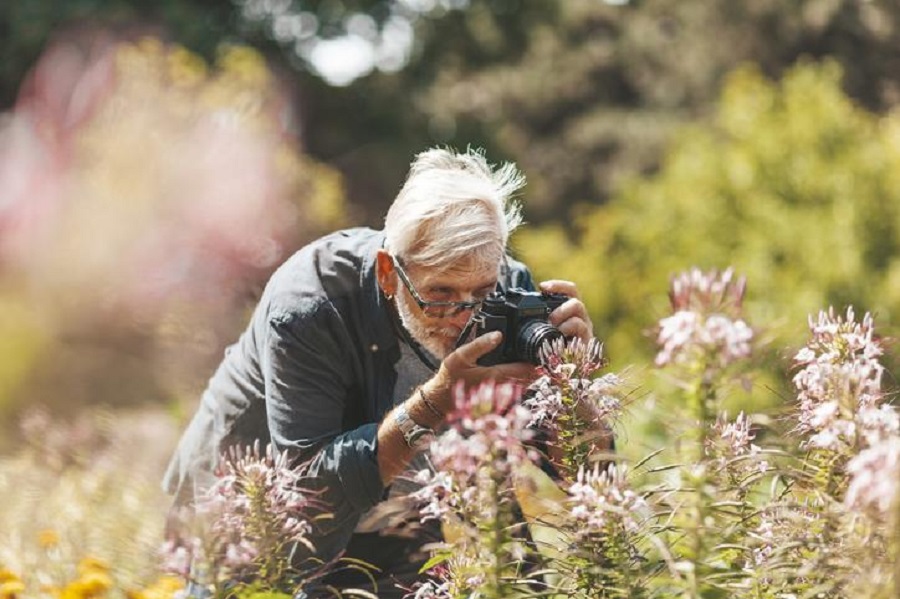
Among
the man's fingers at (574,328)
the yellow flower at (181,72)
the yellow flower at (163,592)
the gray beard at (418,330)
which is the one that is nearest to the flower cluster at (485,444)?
the man's fingers at (574,328)

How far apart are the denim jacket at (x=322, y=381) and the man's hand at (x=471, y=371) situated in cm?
18

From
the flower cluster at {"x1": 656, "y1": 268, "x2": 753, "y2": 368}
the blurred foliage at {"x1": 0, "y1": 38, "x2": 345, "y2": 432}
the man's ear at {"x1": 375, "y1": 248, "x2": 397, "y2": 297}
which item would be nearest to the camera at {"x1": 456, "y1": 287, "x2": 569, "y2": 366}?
the man's ear at {"x1": 375, "y1": 248, "x2": 397, "y2": 297}

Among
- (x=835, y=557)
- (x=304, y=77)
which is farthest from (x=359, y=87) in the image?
(x=835, y=557)

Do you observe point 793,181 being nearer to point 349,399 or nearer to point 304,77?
point 349,399

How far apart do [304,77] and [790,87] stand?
591 cm

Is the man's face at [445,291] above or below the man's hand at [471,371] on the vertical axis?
above

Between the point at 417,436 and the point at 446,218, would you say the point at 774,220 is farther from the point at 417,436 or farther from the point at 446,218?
the point at 417,436

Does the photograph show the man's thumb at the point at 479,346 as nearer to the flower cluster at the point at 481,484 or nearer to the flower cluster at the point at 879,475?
the flower cluster at the point at 481,484

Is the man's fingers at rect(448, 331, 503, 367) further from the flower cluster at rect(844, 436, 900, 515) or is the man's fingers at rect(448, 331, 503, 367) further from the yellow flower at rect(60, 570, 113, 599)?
the yellow flower at rect(60, 570, 113, 599)

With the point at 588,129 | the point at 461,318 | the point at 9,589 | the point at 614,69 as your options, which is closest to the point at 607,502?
the point at 461,318

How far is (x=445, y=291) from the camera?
2.16 metres

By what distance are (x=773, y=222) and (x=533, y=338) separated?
18.2 ft

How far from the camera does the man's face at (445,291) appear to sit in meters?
2.15

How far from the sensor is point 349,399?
240 cm
